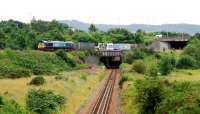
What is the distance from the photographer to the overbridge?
16625cm

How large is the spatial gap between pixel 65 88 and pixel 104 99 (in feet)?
26.0

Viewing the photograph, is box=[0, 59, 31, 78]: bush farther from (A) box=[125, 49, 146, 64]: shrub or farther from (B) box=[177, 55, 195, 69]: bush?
(A) box=[125, 49, 146, 64]: shrub

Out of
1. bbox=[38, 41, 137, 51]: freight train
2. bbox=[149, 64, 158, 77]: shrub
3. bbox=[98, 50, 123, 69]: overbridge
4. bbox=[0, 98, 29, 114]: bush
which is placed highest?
bbox=[0, 98, 29, 114]: bush

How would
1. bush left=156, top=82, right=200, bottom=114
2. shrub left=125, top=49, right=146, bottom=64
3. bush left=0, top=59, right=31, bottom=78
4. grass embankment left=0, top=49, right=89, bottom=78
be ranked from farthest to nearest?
shrub left=125, top=49, right=146, bottom=64 < grass embankment left=0, top=49, right=89, bottom=78 < bush left=0, top=59, right=31, bottom=78 < bush left=156, top=82, right=200, bottom=114

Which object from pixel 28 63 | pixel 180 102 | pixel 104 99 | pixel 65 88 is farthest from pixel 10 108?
pixel 28 63

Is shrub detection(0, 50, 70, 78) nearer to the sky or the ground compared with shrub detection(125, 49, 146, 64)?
nearer to the sky

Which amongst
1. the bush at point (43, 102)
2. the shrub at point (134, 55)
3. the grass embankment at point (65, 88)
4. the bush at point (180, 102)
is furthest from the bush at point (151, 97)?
the shrub at point (134, 55)

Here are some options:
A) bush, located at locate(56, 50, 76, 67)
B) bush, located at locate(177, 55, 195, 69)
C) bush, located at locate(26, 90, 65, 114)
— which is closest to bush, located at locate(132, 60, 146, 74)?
bush, located at locate(56, 50, 76, 67)

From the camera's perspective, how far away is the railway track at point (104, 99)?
219ft

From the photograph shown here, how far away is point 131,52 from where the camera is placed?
16138 centimetres

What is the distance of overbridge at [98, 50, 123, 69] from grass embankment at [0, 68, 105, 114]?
2063 inches

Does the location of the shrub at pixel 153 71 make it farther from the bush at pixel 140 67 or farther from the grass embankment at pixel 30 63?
the grass embankment at pixel 30 63

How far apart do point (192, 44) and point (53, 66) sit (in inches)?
2380

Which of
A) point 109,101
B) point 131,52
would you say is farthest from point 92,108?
point 131,52
